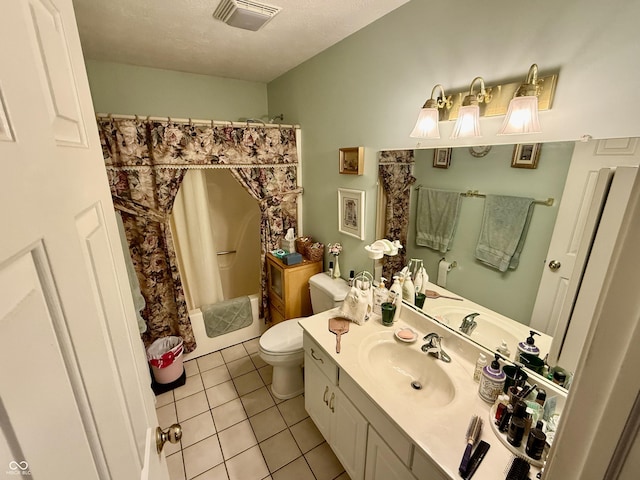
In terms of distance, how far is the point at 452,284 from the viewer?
140 cm

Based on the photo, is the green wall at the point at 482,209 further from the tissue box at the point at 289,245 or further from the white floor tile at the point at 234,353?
the white floor tile at the point at 234,353

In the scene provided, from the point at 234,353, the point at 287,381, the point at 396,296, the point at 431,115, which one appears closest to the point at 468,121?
the point at 431,115

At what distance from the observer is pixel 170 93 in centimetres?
236

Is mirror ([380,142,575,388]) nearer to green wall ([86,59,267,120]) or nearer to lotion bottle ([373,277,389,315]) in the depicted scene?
lotion bottle ([373,277,389,315])

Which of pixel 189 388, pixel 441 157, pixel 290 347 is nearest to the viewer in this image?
pixel 441 157

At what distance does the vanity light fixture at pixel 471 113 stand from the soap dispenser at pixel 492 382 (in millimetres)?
921

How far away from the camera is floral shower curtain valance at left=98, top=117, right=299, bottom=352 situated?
1862mm

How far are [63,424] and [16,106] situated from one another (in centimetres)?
37

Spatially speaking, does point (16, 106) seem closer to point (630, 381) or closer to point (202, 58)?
point (630, 381)

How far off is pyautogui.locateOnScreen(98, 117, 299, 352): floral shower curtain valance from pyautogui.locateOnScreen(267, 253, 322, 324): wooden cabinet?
1.05 ft

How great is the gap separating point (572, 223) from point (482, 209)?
0.32 m

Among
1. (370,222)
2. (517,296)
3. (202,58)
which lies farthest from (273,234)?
(517,296)

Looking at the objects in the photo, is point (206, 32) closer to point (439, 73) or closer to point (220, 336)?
point (439, 73)

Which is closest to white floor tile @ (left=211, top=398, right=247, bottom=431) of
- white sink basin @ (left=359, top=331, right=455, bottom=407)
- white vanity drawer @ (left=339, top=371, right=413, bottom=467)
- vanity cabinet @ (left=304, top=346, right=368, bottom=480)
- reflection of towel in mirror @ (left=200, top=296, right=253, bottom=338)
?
vanity cabinet @ (left=304, top=346, right=368, bottom=480)
